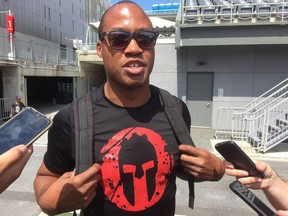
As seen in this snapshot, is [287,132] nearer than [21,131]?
No

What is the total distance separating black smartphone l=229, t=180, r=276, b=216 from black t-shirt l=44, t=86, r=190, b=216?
0.37 metres

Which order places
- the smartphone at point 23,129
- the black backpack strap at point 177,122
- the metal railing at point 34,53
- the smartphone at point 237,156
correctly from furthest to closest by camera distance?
the metal railing at point 34,53, the black backpack strap at point 177,122, the smartphone at point 237,156, the smartphone at point 23,129

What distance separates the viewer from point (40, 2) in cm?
2784

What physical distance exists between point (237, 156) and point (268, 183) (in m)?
0.37

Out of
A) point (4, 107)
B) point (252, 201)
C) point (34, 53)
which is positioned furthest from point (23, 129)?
point (34, 53)

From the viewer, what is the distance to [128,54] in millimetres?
1549

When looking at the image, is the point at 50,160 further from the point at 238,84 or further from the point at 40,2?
the point at 40,2

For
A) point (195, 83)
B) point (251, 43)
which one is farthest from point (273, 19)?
point (195, 83)

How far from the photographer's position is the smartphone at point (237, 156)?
1347 mm

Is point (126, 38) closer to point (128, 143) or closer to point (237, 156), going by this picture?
point (128, 143)

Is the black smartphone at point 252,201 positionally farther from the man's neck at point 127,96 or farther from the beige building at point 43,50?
the beige building at point 43,50

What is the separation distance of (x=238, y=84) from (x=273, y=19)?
2.68m

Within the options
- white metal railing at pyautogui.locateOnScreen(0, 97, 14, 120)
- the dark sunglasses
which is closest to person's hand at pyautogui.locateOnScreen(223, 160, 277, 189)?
the dark sunglasses

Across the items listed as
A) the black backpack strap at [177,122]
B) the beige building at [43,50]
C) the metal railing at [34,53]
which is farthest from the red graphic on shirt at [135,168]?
the metal railing at [34,53]
